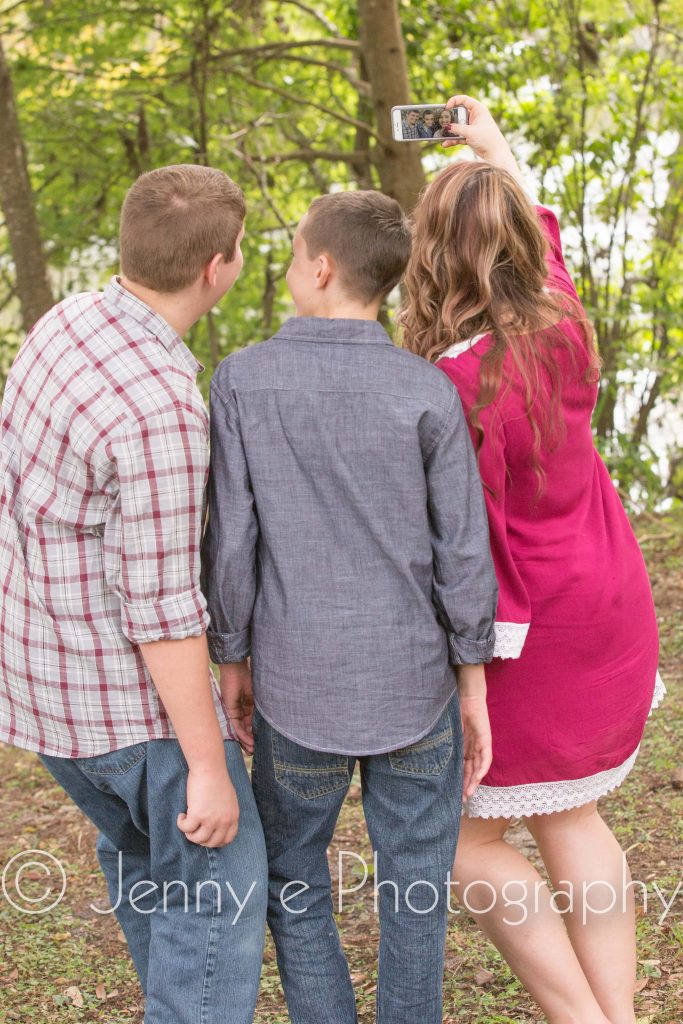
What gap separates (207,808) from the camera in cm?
186

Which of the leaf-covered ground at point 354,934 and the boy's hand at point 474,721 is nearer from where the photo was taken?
the boy's hand at point 474,721

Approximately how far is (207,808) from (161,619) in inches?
13.3

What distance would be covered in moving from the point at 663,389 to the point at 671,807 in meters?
4.37

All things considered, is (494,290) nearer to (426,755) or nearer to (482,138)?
(482,138)

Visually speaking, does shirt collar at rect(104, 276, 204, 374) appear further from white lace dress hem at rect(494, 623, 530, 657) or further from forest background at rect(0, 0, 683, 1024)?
forest background at rect(0, 0, 683, 1024)

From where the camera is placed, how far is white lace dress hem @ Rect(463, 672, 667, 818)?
2.26m

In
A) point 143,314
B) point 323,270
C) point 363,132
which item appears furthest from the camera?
point 363,132

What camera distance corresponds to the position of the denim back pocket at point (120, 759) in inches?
74.7

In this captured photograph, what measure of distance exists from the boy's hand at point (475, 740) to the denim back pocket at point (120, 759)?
645 millimetres

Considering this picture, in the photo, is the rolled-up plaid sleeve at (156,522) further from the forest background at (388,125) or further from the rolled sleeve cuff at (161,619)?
the forest background at (388,125)

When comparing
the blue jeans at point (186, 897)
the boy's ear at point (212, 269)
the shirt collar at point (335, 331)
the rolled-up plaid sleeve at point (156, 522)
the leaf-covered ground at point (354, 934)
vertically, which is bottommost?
the leaf-covered ground at point (354, 934)

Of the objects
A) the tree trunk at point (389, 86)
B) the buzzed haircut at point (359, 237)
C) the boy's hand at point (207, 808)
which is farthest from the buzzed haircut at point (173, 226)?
the tree trunk at point (389, 86)

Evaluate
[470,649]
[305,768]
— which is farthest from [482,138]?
[305,768]

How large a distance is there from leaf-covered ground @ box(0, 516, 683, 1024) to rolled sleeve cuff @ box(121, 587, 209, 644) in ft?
4.52
